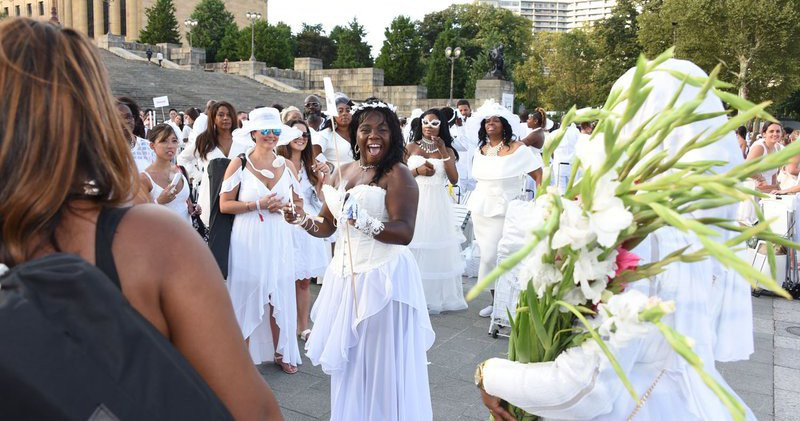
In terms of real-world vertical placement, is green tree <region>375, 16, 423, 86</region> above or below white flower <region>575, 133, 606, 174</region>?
above

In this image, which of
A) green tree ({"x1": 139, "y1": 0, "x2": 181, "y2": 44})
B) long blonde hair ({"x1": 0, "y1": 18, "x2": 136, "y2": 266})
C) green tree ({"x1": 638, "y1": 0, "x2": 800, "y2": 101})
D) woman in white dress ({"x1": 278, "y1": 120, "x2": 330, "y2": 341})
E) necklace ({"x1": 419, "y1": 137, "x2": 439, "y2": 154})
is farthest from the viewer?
green tree ({"x1": 139, "y1": 0, "x2": 181, "y2": 44})

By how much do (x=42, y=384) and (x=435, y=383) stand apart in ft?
14.7

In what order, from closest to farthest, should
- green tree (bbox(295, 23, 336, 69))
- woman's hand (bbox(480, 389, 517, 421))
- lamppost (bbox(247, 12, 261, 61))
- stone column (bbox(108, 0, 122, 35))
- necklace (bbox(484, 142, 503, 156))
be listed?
1. woman's hand (bbox(480, 389, 517, 421))
2. necklace (bbox(484, 142, 503, 156))
3. lamppost (bbox(247, 12, 261, 61))
4. green tree (bbox(295, 23, 336, 69))
5. stone column (bbox(108, 0, 122, 35))

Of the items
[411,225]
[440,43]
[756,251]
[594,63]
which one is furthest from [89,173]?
[594,63]

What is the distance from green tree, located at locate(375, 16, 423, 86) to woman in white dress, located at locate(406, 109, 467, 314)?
40877 mm

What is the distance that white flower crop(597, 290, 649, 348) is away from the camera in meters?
1.58

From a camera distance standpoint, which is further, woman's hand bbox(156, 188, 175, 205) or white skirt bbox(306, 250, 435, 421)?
woman's hand bbox(156, 188, 175, 205)

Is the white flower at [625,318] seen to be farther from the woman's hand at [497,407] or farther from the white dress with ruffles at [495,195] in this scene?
the white dress with ruffles at [495,195]

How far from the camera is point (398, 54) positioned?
47781 mm

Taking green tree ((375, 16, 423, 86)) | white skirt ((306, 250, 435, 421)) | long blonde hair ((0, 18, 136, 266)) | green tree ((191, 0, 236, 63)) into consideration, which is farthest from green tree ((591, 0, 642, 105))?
long blonde hair ((0, 18, 136, 266))

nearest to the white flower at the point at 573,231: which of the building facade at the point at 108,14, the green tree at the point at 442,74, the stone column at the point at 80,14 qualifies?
the green tree at the point at 442,74

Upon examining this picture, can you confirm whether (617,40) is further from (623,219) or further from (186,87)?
(623,219)

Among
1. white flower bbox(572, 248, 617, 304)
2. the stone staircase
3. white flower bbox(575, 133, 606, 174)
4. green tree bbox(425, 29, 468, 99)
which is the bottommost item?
white flower bbox(572, 248, 617, 304)

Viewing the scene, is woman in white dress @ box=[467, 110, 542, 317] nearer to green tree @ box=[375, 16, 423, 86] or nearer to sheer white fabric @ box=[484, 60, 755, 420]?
sheer white fabric @ box=[484, 60, 755, 420]
